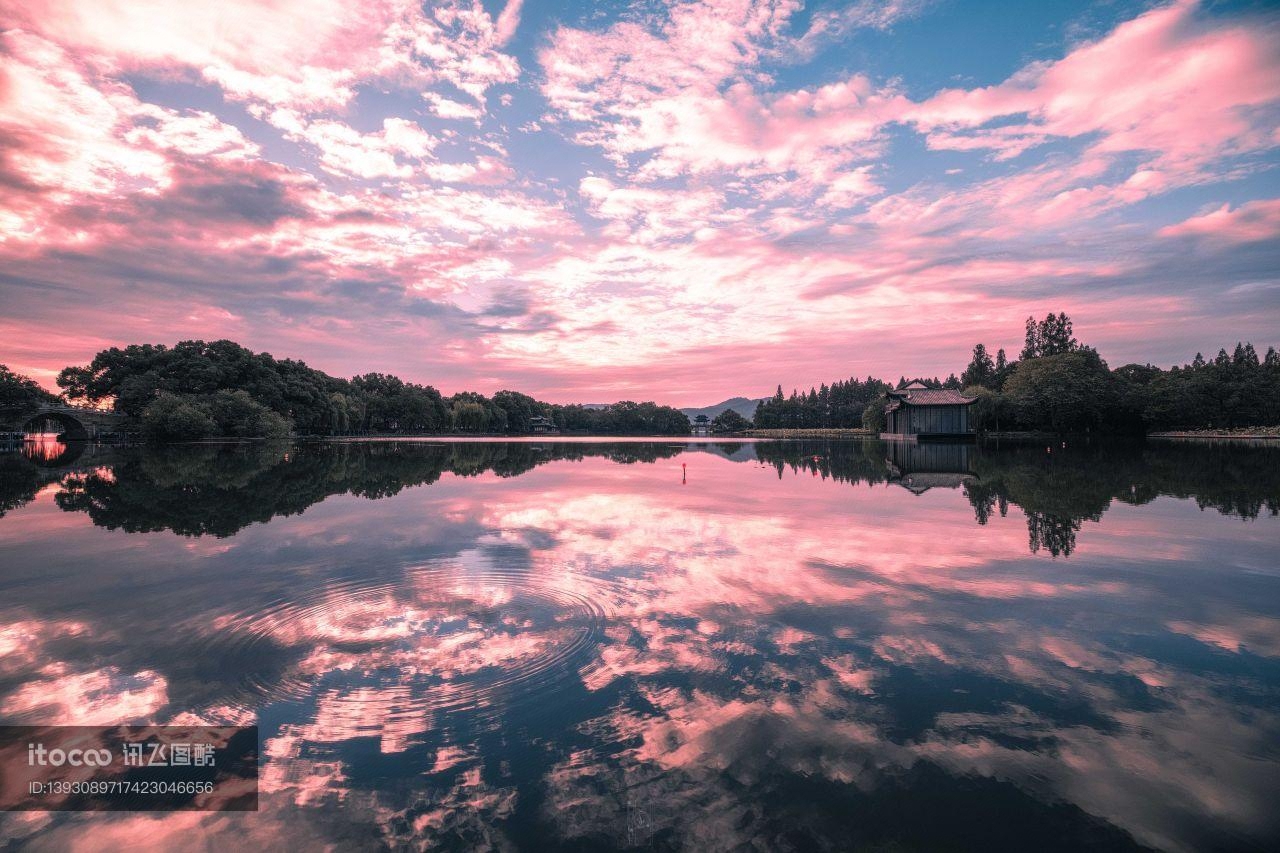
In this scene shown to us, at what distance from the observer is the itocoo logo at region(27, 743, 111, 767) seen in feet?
18.3

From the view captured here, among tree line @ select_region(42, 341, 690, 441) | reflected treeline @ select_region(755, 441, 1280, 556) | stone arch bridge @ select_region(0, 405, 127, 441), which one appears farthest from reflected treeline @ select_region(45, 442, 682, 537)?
stone arch bridge @ select_region(0, 405, 127, 441)

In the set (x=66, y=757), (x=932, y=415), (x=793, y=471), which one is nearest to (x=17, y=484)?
(x=66, y=757)

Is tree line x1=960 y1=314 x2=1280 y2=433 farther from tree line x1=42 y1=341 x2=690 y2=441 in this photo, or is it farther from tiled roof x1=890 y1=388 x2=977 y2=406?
tree line x1=42 y1=341 x2=690 y2=441

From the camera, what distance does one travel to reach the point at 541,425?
636ft

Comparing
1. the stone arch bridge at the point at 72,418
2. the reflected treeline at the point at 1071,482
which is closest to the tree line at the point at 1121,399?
the reflected treeline at the point at 1071,482

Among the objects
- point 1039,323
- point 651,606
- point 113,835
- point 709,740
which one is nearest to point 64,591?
point 113,835

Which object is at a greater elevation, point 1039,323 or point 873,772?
point 1039,323

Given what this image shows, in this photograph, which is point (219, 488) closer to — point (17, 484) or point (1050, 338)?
point (17, 484)

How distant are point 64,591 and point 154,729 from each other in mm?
7678

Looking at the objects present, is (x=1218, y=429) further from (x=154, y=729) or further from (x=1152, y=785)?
(x=154, y=729)

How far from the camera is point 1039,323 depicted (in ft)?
374

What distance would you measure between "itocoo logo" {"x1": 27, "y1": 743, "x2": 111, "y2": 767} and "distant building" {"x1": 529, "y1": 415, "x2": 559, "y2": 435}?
18058 cm

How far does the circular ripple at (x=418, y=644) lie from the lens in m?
6.64

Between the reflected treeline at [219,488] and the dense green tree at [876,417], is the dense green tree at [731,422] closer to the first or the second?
the dense green tree at [876,417]
